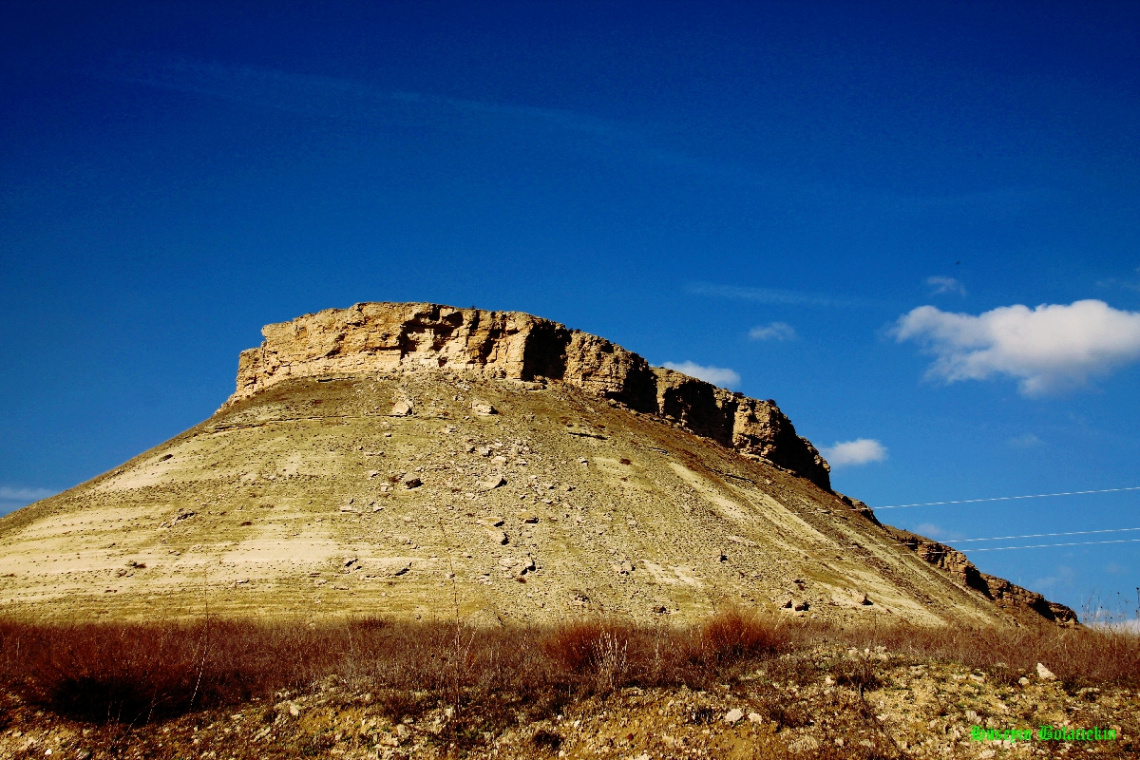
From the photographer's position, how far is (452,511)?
29.0 metres

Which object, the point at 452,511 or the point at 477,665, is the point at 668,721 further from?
the point at 452,511

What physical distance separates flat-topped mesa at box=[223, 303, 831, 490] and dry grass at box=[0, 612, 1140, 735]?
85.5ft

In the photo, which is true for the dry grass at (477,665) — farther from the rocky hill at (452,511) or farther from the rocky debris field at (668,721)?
the rocky hill at (452,511)

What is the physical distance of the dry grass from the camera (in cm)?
1249

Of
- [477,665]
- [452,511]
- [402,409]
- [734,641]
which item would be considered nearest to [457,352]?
[402,409]

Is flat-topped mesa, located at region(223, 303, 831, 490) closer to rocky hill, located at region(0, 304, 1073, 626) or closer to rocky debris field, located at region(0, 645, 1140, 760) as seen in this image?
rocky hill, located at region(0, 304, 1073, 626)

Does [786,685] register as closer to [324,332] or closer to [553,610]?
[553,610]

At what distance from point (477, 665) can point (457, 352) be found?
97.6 ft

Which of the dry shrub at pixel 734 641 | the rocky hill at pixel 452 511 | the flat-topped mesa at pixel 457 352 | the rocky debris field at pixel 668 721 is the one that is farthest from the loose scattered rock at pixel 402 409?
the rocky debris field at pixel 668 721

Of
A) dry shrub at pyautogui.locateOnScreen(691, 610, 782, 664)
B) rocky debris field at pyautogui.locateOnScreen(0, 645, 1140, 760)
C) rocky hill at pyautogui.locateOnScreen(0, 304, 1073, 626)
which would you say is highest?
rocky hill at pyautogui.locateOnScreen(0, 304, 1073, 626)

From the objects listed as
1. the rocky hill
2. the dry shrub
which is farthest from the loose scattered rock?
the dry shrub

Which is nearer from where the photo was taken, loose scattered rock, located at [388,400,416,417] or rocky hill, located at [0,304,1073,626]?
rocky hill, located at [0,304,1073,626]

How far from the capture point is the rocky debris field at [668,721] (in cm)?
1038

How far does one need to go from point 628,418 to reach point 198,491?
68.8ft
